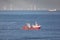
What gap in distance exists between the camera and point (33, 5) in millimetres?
1330

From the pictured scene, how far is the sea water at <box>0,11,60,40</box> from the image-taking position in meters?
1.25

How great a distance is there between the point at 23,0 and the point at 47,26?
41 cm

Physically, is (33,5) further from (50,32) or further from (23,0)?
(50,32)

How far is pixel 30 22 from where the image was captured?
4.28 ft

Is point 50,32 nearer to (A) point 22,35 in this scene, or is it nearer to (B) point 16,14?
(A) point 22,35

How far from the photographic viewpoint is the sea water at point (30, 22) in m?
1.25

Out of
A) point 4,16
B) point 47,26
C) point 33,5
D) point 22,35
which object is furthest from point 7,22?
point 47,26

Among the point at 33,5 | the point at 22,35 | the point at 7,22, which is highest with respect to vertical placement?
the point at 33,5

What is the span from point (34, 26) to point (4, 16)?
14.9 inches

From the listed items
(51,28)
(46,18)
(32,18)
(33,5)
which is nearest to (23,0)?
(33,5)

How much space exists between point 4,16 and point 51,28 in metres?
0.57

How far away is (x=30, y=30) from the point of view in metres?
1.26

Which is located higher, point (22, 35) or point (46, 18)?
point (46, 18)

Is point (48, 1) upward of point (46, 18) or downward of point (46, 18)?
upward
